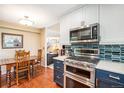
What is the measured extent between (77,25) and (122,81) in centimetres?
160

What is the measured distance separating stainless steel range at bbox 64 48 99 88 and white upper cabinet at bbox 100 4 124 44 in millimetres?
494

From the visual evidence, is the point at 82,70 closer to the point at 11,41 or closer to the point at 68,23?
the point at 68,23

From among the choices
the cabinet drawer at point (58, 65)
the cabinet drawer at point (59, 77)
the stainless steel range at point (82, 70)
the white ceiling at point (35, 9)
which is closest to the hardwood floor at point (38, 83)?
the cabinet drawer at point (59, 77)

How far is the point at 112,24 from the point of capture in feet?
5.81

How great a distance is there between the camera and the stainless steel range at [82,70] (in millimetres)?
1747

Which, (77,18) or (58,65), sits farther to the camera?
(58,65)

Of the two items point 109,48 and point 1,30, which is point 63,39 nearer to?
point 109,48

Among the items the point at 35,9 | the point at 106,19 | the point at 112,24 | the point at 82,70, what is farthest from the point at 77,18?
the point at 82,70

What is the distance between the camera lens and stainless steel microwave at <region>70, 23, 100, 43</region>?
195cm

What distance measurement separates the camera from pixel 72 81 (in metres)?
2.14

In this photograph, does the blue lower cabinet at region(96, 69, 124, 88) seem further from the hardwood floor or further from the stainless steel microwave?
the hardwood floor

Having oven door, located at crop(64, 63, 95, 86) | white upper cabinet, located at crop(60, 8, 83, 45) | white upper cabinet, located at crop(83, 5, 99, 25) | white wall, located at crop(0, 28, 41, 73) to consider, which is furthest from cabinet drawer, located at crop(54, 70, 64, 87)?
white wall, located at crop(0, 28, 41, 73)

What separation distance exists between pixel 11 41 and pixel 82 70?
3.47m
